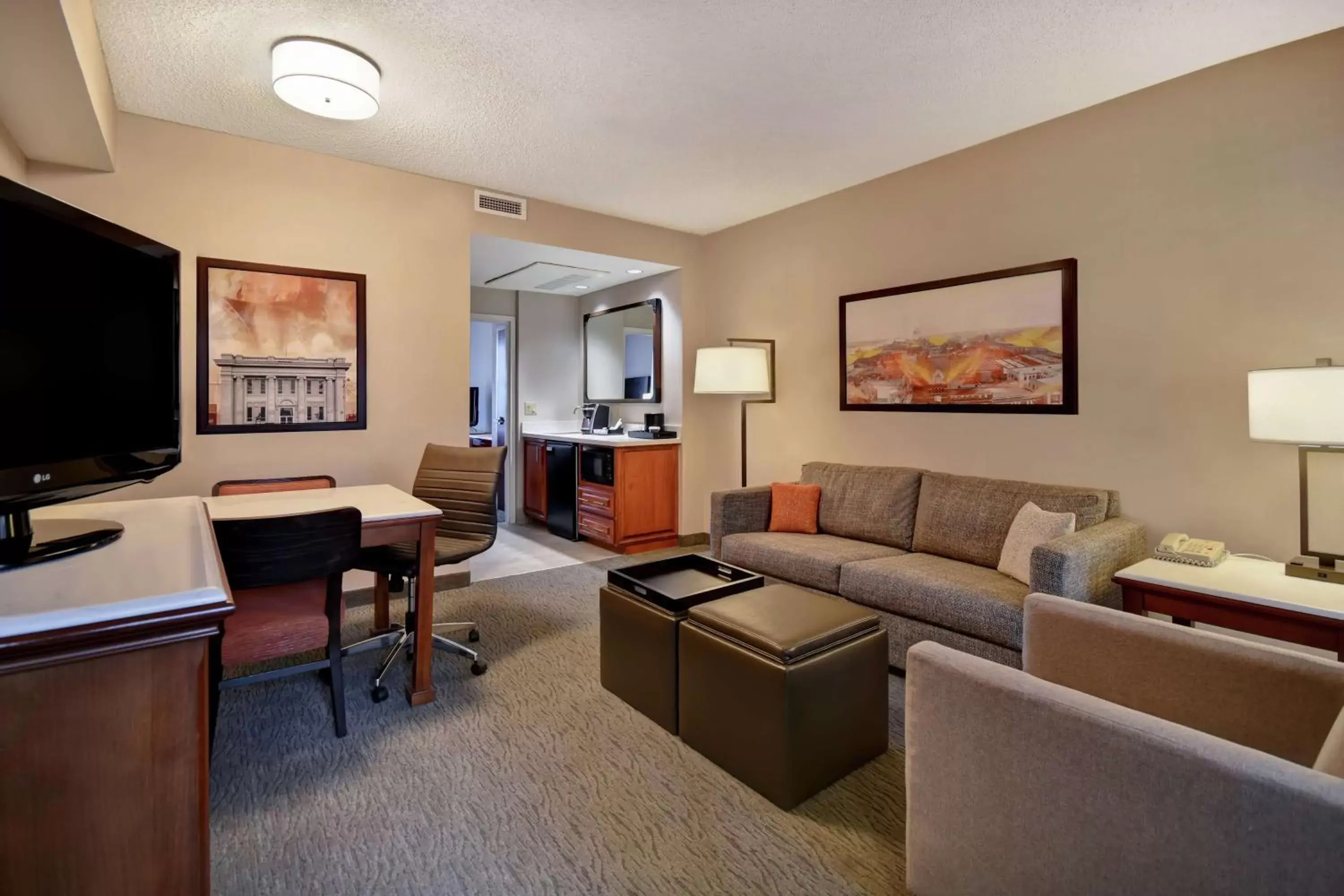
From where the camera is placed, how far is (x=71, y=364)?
1.16 m

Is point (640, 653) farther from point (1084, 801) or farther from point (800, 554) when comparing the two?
point (1084, 801)

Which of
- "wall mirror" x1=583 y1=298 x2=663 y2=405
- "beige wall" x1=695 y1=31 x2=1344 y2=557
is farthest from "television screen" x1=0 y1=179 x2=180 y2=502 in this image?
"wall mirror" x1=583 y1=298 x2=663 y2=405

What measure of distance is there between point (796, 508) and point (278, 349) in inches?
120

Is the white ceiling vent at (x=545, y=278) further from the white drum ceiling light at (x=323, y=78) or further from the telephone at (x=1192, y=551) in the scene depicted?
the telephone at (x=1192, y=551)

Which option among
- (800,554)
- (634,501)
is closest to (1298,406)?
(800,554)

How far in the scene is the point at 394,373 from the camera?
3783 mm

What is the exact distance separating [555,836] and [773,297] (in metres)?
3.81

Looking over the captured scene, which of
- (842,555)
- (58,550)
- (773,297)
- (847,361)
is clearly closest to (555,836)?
(58,550)

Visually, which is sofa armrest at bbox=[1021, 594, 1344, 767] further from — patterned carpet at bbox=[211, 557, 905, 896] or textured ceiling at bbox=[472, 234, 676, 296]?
textured ceiling at bbox=[472, 234, 676, 296]

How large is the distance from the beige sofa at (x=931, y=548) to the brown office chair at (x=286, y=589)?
6.95ft

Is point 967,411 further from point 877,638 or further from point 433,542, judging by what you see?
point 433,542

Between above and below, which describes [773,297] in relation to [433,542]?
above

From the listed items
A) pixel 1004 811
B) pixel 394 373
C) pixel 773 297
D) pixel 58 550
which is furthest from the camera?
pixel 773 297

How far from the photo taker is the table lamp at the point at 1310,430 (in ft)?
6.39
